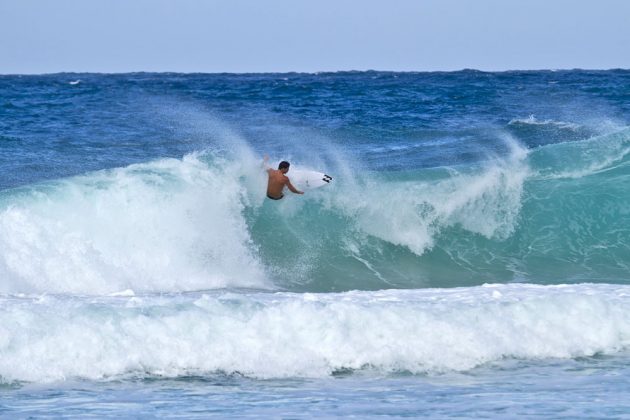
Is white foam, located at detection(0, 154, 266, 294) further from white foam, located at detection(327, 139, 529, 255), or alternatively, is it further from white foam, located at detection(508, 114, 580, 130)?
white foam, located at detection(508, 114, 580, 130)

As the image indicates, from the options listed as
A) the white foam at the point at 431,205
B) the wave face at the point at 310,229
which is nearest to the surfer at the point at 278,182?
the wave face at the point at 310,229

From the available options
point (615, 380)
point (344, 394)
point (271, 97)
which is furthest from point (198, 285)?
point (271, 97)

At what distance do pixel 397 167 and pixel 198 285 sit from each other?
21.9ft

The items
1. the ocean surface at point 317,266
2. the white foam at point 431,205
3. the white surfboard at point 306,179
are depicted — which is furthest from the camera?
the white foam at point 431,205

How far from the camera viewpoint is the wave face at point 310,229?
13898mm

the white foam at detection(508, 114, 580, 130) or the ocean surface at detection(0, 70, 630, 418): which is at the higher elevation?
the white foam at detection(508, 114, 580, 130)

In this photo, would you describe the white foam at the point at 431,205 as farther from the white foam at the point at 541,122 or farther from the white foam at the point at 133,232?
the white foam at the point at 541,122

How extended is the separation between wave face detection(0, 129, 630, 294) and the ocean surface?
0.12 feet

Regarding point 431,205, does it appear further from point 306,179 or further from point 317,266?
point 317,266

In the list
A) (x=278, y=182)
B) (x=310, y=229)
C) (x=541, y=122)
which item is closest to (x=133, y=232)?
(x=278, y=182)

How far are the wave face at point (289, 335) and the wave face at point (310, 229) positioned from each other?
284 cm

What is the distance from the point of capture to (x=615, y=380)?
29.4 ft

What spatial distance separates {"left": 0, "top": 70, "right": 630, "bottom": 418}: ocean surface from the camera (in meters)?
8.94

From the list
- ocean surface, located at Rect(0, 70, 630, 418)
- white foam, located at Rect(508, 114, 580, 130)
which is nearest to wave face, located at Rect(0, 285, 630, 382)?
ocean surface, located at Rect(0, 70, 630, 418)
